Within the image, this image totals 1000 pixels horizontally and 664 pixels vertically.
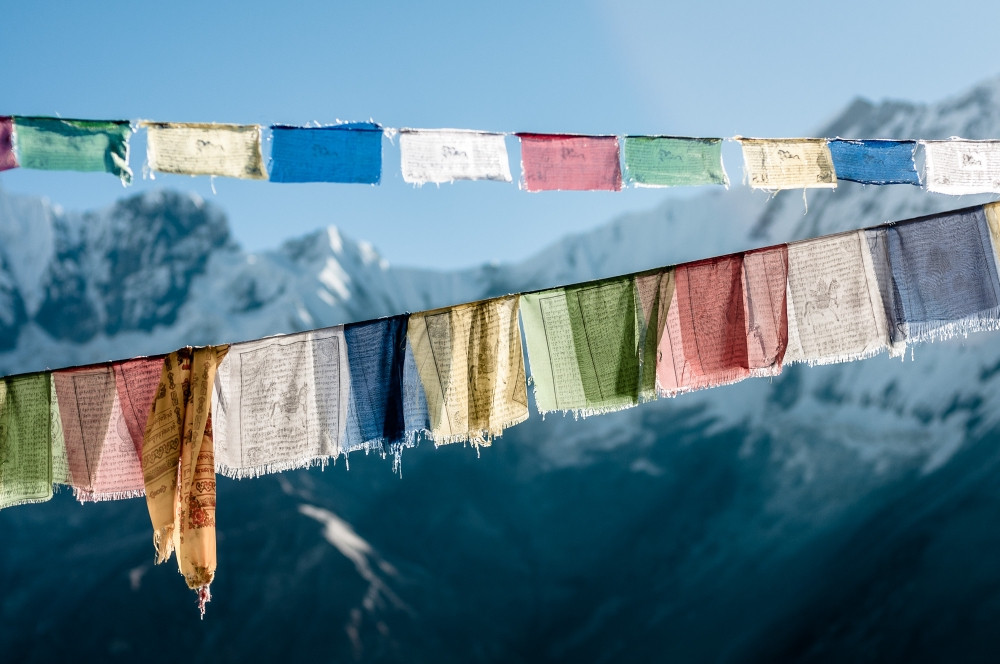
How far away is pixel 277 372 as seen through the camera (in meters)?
5.15

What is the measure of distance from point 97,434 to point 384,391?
1.72m

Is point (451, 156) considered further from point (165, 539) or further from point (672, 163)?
point (165, 539)

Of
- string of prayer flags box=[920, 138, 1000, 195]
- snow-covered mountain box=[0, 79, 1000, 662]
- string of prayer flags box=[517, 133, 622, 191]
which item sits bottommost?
snow-covered mountain box=[0, 79, 1000, 662]

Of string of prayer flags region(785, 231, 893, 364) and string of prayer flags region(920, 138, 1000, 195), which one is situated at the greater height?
string of prayer flags region(920, 138, 1000, 195)

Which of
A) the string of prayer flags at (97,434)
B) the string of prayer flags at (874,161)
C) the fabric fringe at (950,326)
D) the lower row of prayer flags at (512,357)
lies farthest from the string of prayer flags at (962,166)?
the string of prayer flags at (97,434)

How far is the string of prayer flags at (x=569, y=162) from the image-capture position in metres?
5.64

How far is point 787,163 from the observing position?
19.1 feet

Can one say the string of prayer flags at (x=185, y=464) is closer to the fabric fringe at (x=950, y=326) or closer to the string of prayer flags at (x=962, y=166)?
the fabric fringe at (x=950, y=326)

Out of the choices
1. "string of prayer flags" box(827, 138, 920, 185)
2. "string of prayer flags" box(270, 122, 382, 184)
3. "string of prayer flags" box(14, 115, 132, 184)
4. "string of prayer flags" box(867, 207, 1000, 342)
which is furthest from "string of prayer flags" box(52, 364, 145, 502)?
"string of prayer flags" box(827, 138, 920, 185)

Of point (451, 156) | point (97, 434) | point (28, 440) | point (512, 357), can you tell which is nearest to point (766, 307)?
point (512, 357)

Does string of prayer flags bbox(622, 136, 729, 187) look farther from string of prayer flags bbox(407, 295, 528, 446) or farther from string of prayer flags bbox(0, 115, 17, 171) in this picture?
string of prayer flags bbox(0, 115, 17, 171)

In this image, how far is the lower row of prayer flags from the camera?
4.94m

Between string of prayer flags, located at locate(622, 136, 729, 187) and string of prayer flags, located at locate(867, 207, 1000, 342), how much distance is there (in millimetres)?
1274

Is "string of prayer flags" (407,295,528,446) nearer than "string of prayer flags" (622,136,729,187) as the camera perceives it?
Yes
